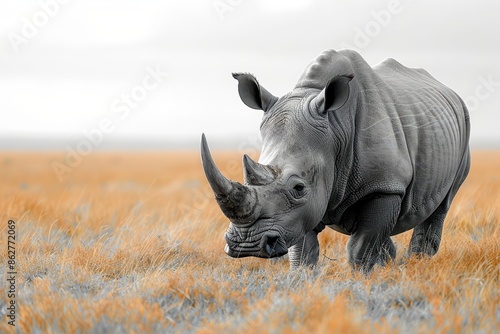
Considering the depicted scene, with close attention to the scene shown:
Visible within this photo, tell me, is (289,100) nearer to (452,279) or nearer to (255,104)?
(255,104)

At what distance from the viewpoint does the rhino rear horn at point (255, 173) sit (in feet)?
16.8

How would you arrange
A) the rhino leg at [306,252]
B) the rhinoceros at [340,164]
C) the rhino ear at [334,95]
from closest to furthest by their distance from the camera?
the rhinoceros at [340,164], the rhino ear at [334,95], the rhino leg at [306,252]

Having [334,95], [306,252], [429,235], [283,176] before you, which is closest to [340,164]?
[334,95]

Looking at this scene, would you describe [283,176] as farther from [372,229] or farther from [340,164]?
[372,229]

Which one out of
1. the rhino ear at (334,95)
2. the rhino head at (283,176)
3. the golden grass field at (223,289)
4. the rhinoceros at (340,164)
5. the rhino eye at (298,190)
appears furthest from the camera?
the rhino ear at (334,95)

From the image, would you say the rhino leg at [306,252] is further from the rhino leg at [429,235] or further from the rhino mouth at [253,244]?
the rhino leg at [429,235]

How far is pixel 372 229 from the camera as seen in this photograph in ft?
19.7

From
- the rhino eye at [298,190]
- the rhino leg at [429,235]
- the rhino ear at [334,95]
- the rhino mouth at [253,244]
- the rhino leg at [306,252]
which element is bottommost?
the rhino leg at [429,235]

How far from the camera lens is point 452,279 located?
5.28 m

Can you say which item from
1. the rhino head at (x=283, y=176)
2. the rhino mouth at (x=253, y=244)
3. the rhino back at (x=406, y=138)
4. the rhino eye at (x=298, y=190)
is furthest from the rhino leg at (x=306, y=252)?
the rhino mouth at (x=253, y=244)

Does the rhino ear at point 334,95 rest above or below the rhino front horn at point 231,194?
above

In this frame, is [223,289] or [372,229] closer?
[223,289]

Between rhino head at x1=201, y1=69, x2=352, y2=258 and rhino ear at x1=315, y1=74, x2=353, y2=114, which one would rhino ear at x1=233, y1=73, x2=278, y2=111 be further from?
rhino ear at x1=315, y1=74, x2=353, y2=114

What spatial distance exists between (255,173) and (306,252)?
1426 millimetres
